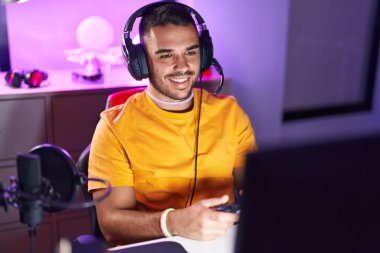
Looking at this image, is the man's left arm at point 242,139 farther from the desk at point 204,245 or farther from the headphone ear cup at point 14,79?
the headphone ear cup at point 14,79

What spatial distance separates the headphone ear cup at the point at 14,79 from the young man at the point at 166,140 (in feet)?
2.58

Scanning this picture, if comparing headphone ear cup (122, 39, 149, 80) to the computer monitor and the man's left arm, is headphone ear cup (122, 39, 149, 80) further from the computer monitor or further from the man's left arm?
the computer monitor

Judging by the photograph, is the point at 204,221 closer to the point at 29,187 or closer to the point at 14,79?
the point at 29,187

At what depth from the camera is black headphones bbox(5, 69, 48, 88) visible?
200 centimetres

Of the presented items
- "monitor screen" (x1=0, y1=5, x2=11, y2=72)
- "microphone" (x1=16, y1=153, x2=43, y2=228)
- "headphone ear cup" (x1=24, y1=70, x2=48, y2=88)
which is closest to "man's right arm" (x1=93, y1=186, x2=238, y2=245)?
"microphone" (x1=16, y1=153, x2=43, y2=228)

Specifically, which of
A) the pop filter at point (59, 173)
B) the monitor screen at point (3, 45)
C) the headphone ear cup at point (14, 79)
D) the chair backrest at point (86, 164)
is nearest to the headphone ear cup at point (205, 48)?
the chair backrest at point (86, 164)

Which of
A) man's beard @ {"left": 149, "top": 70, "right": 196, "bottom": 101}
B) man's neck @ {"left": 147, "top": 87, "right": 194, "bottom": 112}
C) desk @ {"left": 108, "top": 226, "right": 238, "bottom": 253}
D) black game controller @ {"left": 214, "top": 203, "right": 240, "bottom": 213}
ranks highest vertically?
man's beard @ {"left": 149, "top": 70, "right": 196, "bottom": 101}

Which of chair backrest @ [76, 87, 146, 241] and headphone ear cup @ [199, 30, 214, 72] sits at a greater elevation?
headphone ear cup @ [199, 30, 214, 72]

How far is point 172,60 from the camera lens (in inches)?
57.4

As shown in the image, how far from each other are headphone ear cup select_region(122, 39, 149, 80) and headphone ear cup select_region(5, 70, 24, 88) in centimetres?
81

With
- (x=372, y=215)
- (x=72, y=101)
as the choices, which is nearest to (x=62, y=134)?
(x=72, y=101)

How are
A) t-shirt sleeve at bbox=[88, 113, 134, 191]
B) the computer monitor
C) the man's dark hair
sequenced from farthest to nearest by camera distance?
the man's dark hair → t-shirt sleeve at bbox=[88, 113, 134, 191] → the computer monitor

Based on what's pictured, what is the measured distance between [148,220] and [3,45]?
1487mm

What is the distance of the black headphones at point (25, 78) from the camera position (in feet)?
6.56
